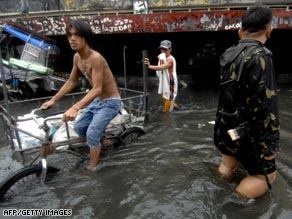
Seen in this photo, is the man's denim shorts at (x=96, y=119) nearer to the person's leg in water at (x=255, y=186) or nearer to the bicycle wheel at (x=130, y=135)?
the bicycle wheel at (x=130, y=135)

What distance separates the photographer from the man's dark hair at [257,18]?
2914mm

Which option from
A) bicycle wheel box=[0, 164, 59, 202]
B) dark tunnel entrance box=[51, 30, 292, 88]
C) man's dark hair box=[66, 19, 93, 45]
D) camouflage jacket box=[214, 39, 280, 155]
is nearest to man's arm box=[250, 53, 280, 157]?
camouflage jacket box=[214, 39, 280, 155]

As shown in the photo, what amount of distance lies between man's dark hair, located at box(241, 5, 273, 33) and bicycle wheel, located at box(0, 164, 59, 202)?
9.01 ft

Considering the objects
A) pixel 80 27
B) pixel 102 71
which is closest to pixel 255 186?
pixel 102 71

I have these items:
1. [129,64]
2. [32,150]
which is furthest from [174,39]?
[32,150]

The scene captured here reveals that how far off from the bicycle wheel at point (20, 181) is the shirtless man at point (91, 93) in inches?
→ 28.5

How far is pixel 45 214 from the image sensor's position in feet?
11.3

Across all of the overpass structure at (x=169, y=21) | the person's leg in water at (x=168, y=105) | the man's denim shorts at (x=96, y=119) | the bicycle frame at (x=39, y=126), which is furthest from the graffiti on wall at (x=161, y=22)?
the man's denim shorts at (x=96, y=119)

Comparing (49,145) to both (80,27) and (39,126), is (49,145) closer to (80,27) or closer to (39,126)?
(39,126)

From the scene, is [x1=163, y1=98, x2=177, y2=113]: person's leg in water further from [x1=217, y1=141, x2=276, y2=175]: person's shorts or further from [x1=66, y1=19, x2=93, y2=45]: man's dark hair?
[x1=217, y1=141, x2=276, y2=175]: person's shorts

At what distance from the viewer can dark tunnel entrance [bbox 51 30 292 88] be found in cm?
1189

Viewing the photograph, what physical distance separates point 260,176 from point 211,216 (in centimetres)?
65

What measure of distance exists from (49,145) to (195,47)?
9457 mm

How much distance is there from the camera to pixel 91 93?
386cm
